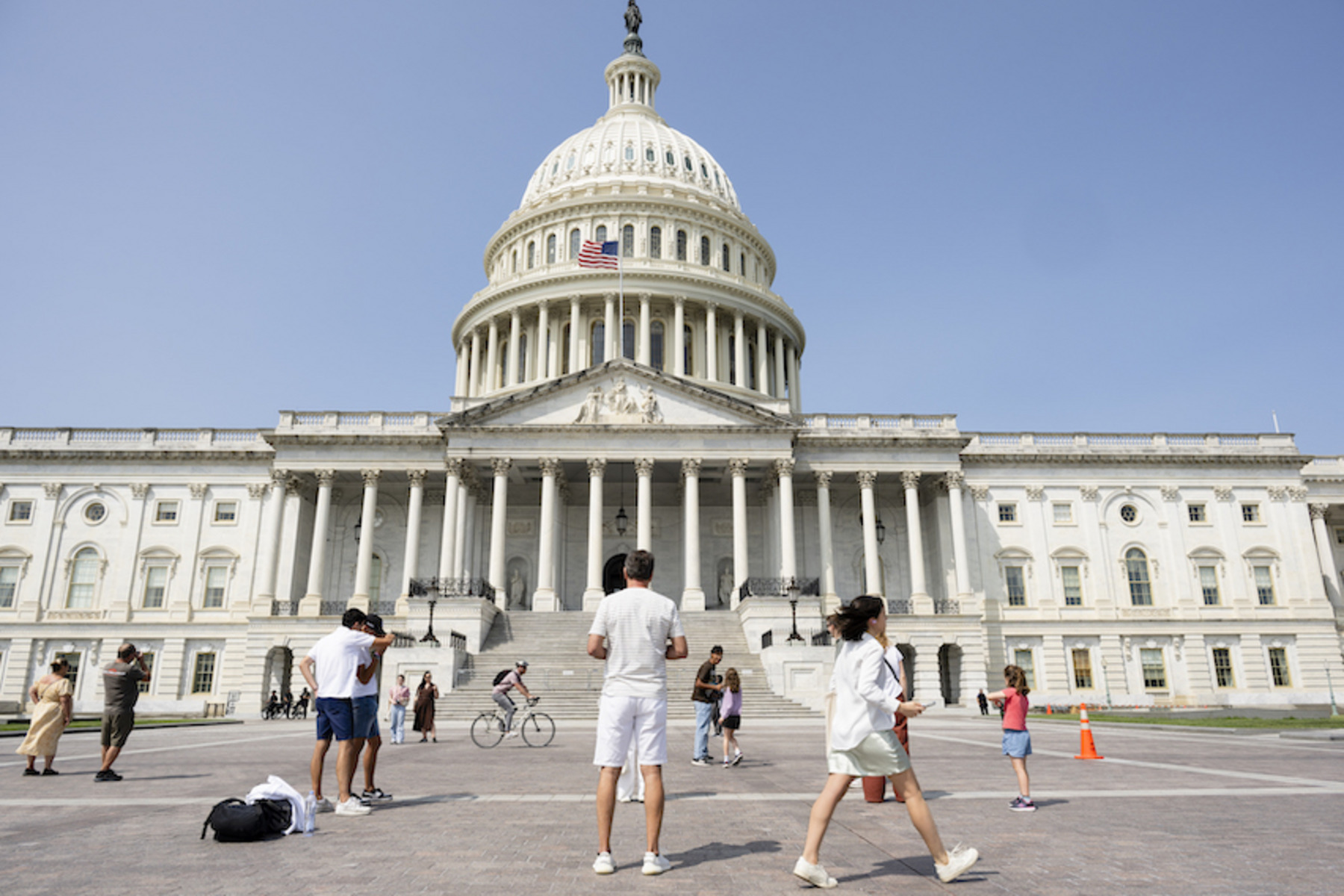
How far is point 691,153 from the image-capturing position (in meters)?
77.9

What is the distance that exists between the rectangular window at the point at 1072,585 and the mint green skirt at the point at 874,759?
162 ft

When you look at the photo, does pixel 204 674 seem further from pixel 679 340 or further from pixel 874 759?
pixel 874 759

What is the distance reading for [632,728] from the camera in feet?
23.5

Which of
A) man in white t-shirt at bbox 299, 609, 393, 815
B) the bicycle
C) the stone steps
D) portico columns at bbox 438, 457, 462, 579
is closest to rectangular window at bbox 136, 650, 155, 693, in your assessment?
portico columns at bbox 438, 457, 462, 579

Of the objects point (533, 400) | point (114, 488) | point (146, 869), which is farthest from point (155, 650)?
point (146, 869)

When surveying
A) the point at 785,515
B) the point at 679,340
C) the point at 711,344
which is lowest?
the point at 785,515

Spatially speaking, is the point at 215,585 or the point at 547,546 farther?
the point at 215,585

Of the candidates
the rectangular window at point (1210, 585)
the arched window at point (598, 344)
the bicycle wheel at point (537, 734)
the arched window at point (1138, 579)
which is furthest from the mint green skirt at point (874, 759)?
the arched window at point (598, 344)

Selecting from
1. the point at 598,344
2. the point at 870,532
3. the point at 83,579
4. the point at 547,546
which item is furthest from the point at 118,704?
the point at 598,344

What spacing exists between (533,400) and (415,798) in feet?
123

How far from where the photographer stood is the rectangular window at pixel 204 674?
49219mm

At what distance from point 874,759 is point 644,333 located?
188 ft

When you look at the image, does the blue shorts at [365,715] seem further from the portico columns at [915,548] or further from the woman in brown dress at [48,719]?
the portico columns at [915,548]

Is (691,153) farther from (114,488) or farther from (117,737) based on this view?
(117,737)
